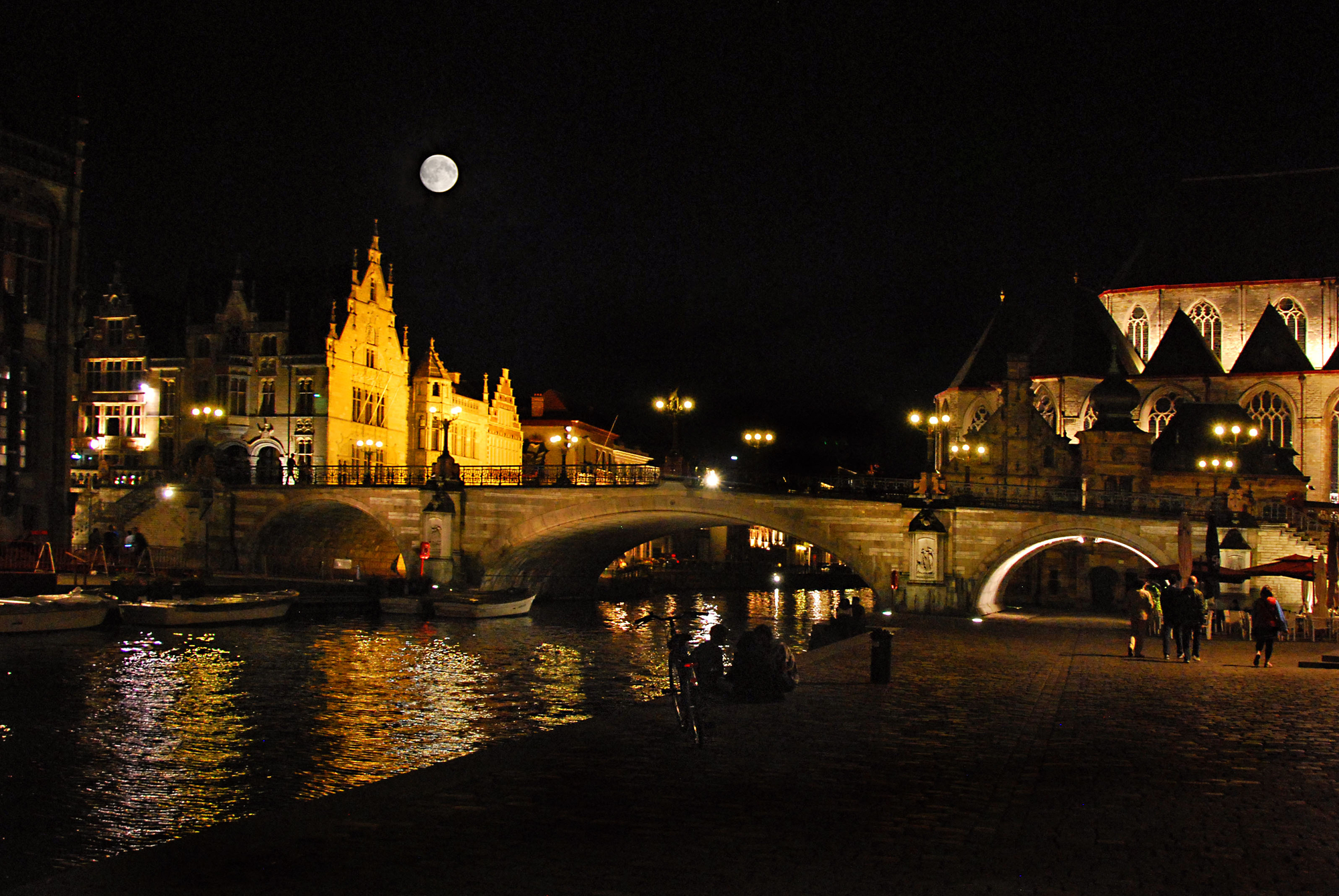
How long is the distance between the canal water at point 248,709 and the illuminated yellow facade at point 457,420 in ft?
103

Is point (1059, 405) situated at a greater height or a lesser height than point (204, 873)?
greater

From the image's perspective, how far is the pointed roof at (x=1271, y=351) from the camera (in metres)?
61.6

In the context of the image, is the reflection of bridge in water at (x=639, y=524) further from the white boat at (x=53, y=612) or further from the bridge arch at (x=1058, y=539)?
the white boat at (x=53, y=612)

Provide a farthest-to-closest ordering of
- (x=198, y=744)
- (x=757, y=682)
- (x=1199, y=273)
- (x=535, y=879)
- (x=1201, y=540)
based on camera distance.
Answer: (x=1199, y=273) → (x=1201, y=540) → (x=198, y=744) → (x=757, y=682) → (x=535, y=879)

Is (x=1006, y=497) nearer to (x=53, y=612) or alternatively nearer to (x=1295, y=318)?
(x=53, y=612)

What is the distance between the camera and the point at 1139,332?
68.9 meters

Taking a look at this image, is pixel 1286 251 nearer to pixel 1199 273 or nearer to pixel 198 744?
pixel 1199 273

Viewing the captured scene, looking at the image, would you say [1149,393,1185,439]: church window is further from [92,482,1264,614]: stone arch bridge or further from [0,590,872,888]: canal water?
[0,590,872,888]: canal water

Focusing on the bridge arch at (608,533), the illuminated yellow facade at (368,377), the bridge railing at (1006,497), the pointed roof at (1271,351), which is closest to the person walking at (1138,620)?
the bridge railing at (1006,497)

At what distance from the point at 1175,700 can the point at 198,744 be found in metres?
14.0

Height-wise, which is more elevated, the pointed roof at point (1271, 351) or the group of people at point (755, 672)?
the pointed roof at point (1271, 351)

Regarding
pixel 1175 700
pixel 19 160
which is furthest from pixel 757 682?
pixel 19 160

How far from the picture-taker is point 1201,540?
38.3 m

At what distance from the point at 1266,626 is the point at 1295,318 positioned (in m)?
50.7
